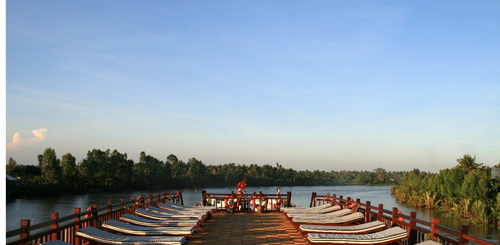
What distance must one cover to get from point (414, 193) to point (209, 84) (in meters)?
33.0

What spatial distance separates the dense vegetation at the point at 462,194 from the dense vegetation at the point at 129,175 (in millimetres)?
43117

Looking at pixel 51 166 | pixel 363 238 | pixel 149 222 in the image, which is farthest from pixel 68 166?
pixel 363 238

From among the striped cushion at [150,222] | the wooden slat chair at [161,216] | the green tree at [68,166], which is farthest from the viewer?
the green tree at [68,166]

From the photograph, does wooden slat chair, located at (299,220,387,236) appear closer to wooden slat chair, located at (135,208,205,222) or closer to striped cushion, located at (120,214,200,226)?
striped cushion, located at (120,214,200,226)

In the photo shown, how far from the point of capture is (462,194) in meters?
30.6

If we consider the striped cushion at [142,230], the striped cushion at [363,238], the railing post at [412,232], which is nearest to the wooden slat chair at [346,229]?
the striped cushion at [363,238]

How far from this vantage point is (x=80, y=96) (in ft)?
91.1

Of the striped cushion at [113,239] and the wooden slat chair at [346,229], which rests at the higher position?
the striped cushion at [113,239]

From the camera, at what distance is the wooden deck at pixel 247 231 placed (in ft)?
22.2

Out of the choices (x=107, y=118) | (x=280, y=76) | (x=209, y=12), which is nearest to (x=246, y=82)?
(x=280, y=76)

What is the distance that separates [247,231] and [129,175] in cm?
6155

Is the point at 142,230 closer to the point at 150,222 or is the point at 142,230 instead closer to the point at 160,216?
the point at 150,222

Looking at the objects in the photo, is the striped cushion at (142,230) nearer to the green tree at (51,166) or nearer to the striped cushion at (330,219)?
the striped cushion at (330,219)

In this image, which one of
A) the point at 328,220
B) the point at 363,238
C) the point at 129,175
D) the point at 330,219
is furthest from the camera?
the point at 129,175
